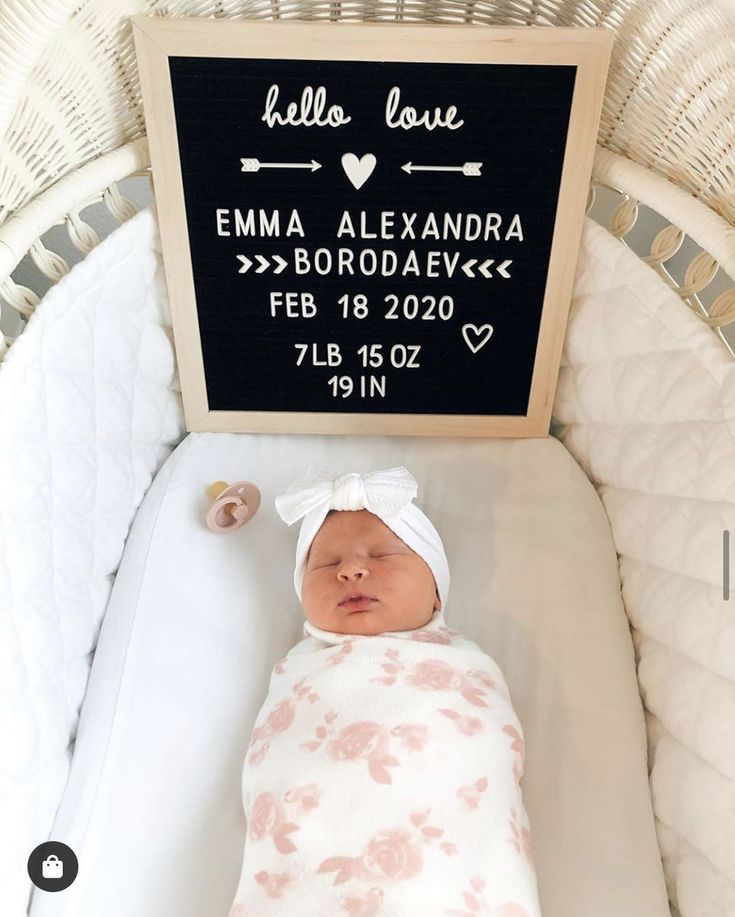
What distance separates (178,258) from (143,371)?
148 mm

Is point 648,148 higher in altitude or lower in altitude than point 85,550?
higher

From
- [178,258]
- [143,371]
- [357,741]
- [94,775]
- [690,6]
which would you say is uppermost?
[690,6]

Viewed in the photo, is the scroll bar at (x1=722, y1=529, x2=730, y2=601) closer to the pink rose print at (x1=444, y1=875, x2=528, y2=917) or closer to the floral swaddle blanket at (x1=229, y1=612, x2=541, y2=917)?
the floral swaddle blanket at (x1=229, y1=612, x2=541, y2=917)

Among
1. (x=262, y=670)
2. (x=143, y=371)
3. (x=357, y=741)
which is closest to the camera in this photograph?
(x=357, y=741)

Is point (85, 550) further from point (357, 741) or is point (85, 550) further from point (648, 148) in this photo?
point (648, 148)

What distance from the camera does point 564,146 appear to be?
37.9 inches

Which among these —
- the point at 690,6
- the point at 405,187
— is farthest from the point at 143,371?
the point at 690,6

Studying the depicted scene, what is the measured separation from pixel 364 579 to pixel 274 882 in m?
0.29

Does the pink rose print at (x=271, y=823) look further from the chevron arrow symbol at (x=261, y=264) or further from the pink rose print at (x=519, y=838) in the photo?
the chevron arrow symbol at (x=261, y=264)

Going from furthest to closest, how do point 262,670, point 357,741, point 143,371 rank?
point 143,371
point 262,670
point 357,741

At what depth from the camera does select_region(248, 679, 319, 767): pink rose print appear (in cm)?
81

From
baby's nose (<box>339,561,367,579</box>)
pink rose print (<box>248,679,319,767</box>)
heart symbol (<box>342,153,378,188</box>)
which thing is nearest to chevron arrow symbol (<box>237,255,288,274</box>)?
heart symbol (<box>342,153,378,188</box>)

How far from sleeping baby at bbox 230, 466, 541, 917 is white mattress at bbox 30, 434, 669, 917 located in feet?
0.23

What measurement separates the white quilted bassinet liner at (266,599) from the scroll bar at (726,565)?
15 mm
